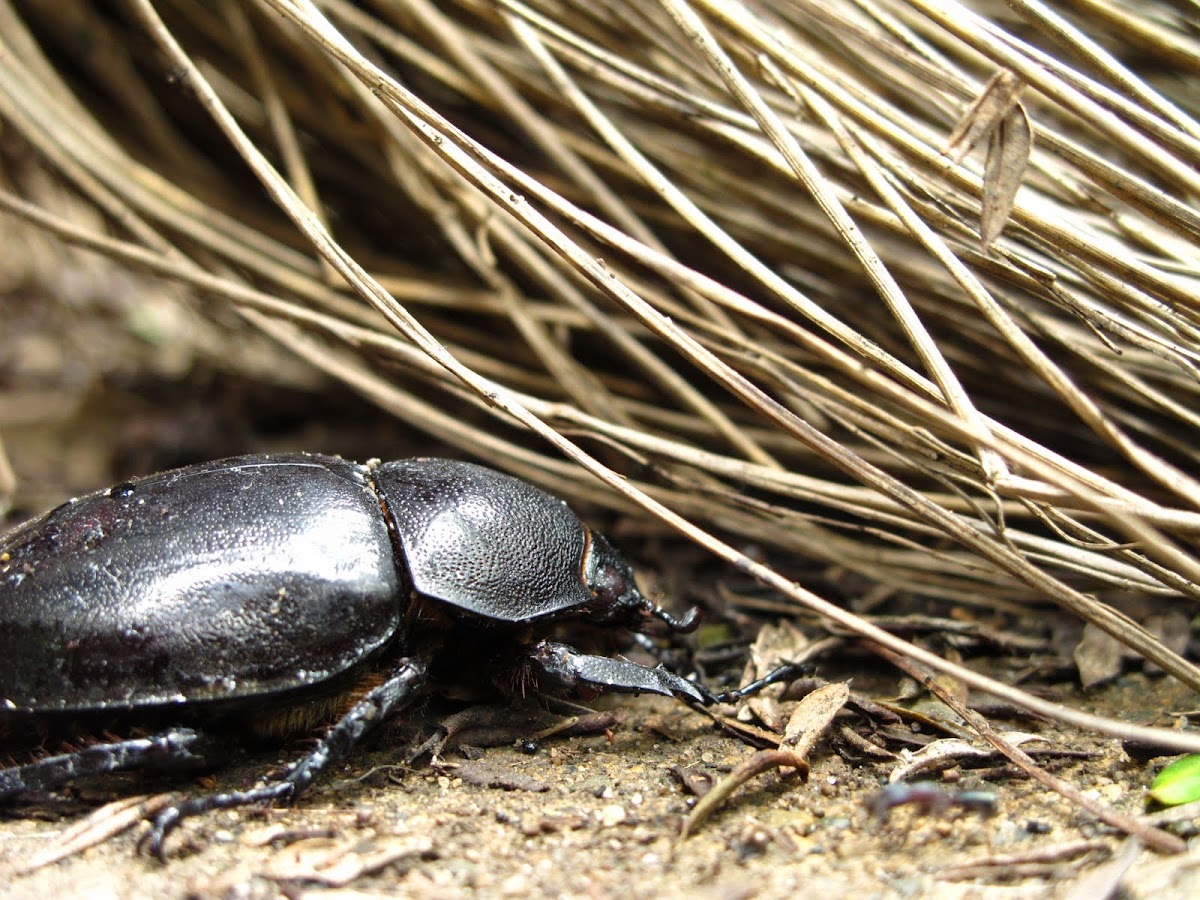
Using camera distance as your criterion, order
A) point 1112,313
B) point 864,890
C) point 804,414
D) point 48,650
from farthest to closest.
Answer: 1. point 804,414
2. point 1112,313
3. point 48,650
4. point 864,890

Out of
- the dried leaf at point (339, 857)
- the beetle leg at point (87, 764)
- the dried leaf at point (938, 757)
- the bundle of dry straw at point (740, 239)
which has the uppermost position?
the bundle of dry straw at point (740, 239)

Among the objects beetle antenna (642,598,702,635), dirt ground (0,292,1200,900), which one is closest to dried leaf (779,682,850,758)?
dirt ground (0,292,1200,900)

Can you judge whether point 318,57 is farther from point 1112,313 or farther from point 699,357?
point 1112,313

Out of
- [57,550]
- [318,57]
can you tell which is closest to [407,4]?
[318,57]

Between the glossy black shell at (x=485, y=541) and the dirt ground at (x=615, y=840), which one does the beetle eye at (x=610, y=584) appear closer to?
the glossy black shell at (x=485, y=541)

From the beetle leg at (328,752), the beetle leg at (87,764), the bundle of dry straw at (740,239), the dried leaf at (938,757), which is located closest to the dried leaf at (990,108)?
the bundle of dry straw at (740,239)

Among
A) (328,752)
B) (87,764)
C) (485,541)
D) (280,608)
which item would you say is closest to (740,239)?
(485,541)

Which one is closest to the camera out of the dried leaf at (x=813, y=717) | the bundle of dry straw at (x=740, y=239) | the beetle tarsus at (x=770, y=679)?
the bundle of dry straw at (x=740, y=239)
